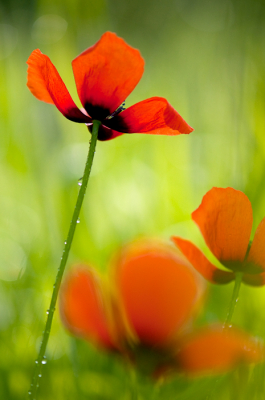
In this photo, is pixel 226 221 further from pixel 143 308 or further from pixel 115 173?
pixel 115 173

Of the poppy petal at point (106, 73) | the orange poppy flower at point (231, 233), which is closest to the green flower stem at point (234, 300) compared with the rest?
the orange poppy flower at point (231, 233)

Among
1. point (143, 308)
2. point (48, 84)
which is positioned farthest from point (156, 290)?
point (48, 84)

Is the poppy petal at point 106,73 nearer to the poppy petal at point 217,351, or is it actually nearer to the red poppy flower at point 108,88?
the red poppy flower at point 108,88

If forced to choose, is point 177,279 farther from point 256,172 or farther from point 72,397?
point 256,172

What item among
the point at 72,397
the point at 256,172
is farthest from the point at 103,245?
the point at 72,397

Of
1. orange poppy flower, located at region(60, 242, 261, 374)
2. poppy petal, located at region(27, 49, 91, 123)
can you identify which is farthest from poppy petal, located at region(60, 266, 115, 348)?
poppy petal, located at region(27, 49, 91, 123)

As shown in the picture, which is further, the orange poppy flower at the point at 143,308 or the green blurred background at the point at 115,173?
the green blurred background at the point at 115,173

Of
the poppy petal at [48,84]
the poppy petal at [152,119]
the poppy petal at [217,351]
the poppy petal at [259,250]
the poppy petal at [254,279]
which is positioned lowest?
the poppy petal at [217,351]

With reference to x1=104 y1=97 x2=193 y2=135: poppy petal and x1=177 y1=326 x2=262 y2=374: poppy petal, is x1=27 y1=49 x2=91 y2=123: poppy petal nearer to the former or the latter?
x1=104 y1=97 x2=193 y2=135: poppy petal
